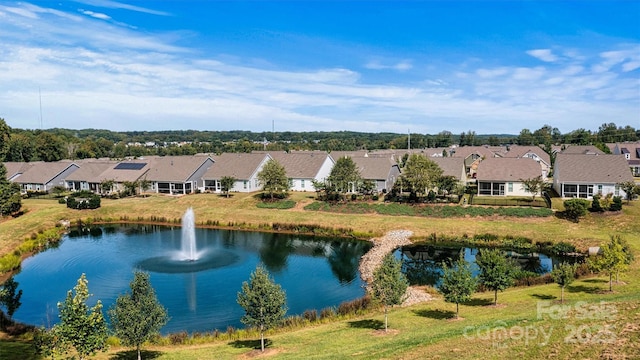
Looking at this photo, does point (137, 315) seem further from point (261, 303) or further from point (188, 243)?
point (188, 243)

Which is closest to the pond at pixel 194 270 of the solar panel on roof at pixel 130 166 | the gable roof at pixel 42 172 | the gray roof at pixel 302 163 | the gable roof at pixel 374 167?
the gable roof at pixel 374 167

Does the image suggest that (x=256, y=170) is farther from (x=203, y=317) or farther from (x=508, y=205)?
(x=203, y=317)

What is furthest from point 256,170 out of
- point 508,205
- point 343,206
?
point 508,205

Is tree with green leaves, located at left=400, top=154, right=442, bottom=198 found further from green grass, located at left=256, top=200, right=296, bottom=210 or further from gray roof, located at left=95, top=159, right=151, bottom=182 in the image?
gray roof, located at left=95, top=159, right=151, bottom=182

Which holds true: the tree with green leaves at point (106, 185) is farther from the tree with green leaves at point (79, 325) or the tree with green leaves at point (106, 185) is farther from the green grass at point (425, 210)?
the tree with green leaves at point (79, 325)

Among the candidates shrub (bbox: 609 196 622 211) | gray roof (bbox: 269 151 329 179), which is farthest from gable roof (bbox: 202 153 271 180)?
shrub (bbox: 609 196 622 211)

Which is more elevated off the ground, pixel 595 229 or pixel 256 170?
pixel 256 170
